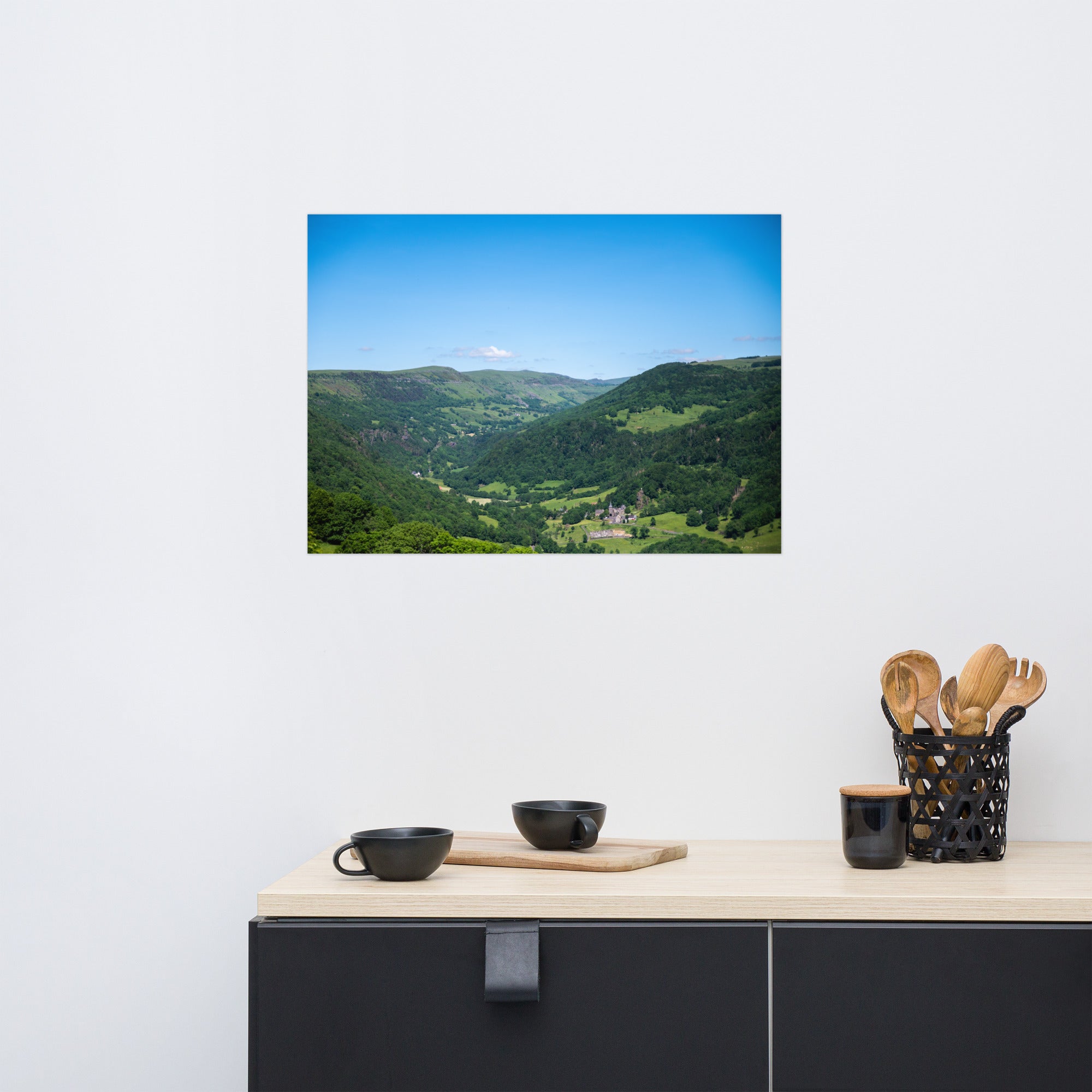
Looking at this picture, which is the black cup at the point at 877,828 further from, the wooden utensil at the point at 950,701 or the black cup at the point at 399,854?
the black cup at the point at 399,854

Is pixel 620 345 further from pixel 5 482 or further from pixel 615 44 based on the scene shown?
pixel 5 482

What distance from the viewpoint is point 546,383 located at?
67.9 inches

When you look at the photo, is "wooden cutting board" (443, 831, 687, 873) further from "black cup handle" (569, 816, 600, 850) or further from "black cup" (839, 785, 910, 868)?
"black cup" (839, 785, 910, 868)

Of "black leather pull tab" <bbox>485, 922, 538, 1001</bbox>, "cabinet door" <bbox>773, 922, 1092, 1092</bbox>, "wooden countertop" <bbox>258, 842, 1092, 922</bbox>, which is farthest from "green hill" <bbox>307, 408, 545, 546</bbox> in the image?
"cabinet door" <bbox>773, 922, 1092, 1092</bbox>

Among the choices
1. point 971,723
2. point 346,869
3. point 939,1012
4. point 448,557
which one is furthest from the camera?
point 448,557

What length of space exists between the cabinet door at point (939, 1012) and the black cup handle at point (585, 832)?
316mm

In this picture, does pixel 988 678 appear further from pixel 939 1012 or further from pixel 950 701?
pixel 939 1012

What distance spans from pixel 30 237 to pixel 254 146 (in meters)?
0.41

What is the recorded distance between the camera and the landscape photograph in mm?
1671

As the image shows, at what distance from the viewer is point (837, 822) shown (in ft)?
5.31

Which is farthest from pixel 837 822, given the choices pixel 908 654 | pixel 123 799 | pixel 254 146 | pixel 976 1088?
pixel 254 146

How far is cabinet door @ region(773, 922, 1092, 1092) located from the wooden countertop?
0.03 metres

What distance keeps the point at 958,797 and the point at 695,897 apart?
45 cm

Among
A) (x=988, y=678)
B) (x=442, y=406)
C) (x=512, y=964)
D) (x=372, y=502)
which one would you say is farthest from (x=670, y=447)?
(x=512, y=964)
